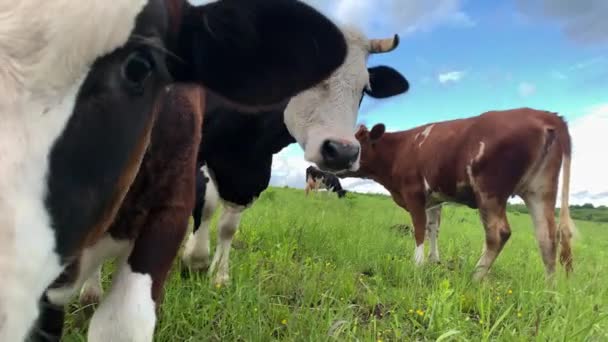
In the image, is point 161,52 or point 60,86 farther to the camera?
point 161,52

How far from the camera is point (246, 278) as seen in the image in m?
3.96

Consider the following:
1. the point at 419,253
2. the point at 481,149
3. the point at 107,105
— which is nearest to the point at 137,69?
the point at 107,105

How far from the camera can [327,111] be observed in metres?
3.74

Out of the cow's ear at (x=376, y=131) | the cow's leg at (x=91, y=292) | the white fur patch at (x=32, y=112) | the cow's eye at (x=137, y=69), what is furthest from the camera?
the cow's ear at (x=376, y=131)

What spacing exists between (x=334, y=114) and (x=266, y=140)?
85 cm

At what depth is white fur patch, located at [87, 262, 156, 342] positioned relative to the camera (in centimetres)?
204

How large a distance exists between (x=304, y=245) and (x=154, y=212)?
3.70m

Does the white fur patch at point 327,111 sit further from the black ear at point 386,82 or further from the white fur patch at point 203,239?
the black ear at point 386,82

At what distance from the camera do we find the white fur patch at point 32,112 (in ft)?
3.86

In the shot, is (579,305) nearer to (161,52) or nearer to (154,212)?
(154,212)

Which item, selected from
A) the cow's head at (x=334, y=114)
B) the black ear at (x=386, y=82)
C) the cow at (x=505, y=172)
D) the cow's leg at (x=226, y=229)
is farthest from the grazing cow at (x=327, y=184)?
the cow's head at (x=334, y=114)

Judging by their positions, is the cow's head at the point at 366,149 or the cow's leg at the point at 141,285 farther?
the cow's head at the point at 366,149

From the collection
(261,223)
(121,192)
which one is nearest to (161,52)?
(121,192)

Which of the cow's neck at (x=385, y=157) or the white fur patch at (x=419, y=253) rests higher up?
the white fur patch at (x=419, y=253)
